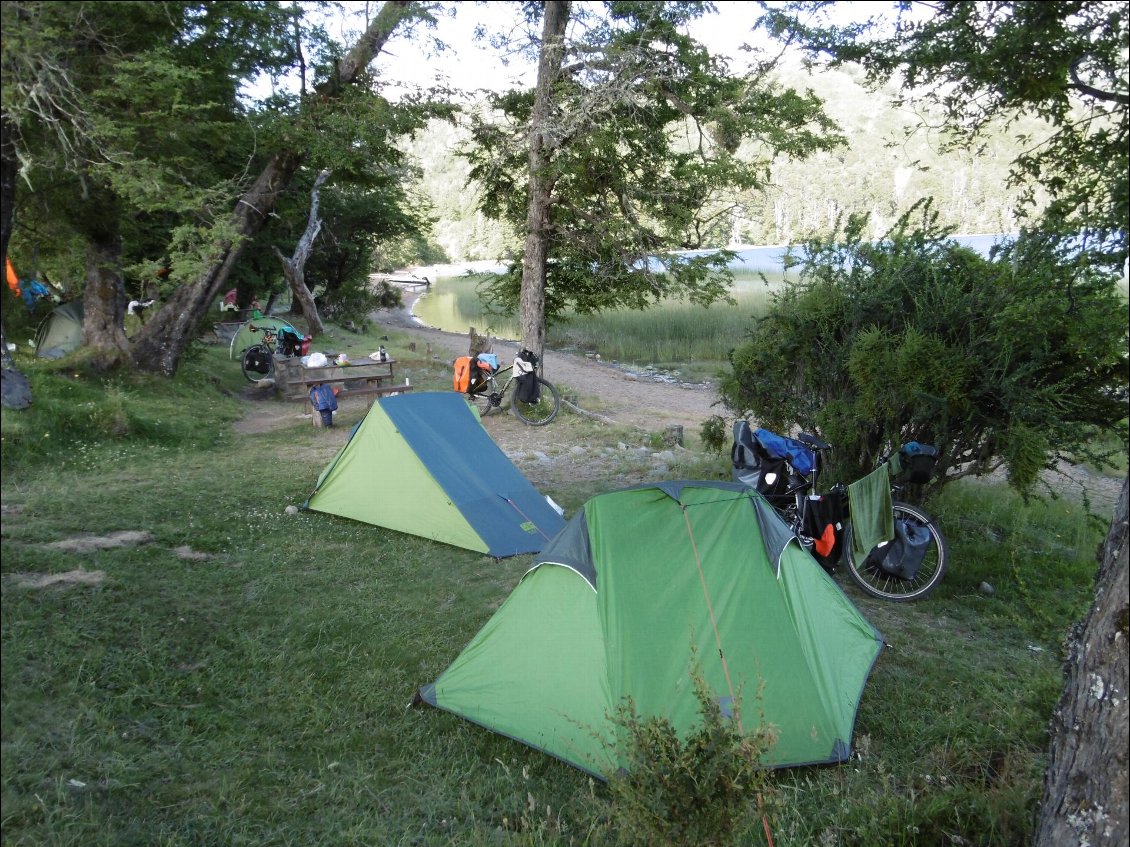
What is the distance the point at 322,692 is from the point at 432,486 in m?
2.70

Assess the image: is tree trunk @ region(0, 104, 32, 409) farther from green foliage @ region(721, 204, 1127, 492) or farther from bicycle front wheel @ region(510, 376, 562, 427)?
bicycle front wheel @ region(510, 376, 562, 427)

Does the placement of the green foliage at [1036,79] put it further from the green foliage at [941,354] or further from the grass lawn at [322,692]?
the grass lawn at [322,692]

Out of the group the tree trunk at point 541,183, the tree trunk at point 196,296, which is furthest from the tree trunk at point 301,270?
the tree trunk at point 541,183

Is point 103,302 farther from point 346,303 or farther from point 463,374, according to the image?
point 346,303

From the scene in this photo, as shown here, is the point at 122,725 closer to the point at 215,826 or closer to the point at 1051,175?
the point at 215,826

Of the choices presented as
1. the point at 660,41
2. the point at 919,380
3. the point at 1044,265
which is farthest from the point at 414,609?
the point at 660,41

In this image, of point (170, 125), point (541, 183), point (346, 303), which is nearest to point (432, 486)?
point (170, 125)

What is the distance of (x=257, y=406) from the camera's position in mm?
11977

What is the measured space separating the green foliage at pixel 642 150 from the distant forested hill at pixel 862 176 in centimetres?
45

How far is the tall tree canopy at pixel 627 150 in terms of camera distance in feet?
34.3

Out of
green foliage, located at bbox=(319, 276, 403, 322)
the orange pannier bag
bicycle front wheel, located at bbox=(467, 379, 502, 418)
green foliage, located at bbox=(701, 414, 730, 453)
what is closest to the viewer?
green foliage, located at bbox=(701, 414, 730, 453)

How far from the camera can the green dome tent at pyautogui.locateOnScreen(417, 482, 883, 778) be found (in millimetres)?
3650

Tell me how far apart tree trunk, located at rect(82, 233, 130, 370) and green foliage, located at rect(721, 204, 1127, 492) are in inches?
320

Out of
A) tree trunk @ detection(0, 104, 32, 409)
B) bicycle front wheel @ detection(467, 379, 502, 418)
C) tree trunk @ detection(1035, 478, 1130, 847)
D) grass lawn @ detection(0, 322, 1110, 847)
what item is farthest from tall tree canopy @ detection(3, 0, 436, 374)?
tree trunk @ detection(1035, 478, 1130, 847)
